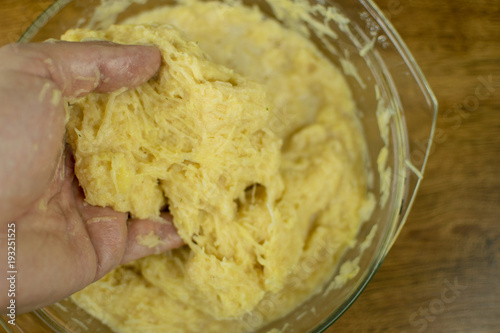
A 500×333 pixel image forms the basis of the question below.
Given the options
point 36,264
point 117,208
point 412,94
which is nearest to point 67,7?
point 117,208

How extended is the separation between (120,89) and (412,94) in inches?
36.6

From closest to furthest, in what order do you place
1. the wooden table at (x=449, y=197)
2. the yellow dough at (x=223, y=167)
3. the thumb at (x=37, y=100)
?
the thumb at (x=37, y=100)
the yellow dough at (x=223, y=167)
the wooden table at (x=449, y=197)

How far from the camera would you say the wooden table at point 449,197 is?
63.1 inches

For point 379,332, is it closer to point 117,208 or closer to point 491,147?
point 491,147

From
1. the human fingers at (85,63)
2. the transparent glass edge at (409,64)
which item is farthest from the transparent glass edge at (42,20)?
the transparent glass edge at (409,64)

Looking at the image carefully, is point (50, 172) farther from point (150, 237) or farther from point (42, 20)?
point (42, 20)

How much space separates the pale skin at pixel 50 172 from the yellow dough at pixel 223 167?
0.08 metres

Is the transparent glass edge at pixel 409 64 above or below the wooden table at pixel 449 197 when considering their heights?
above

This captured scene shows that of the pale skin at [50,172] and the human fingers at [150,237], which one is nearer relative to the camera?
the pale skin at [50,172]

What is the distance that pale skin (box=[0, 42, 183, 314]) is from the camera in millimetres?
976

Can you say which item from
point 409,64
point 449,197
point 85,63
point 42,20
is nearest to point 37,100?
point 85,63

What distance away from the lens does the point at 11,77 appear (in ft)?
3.17

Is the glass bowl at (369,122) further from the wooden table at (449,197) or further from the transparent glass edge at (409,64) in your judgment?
the wooden table at (449,197)

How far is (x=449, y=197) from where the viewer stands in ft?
5.37
